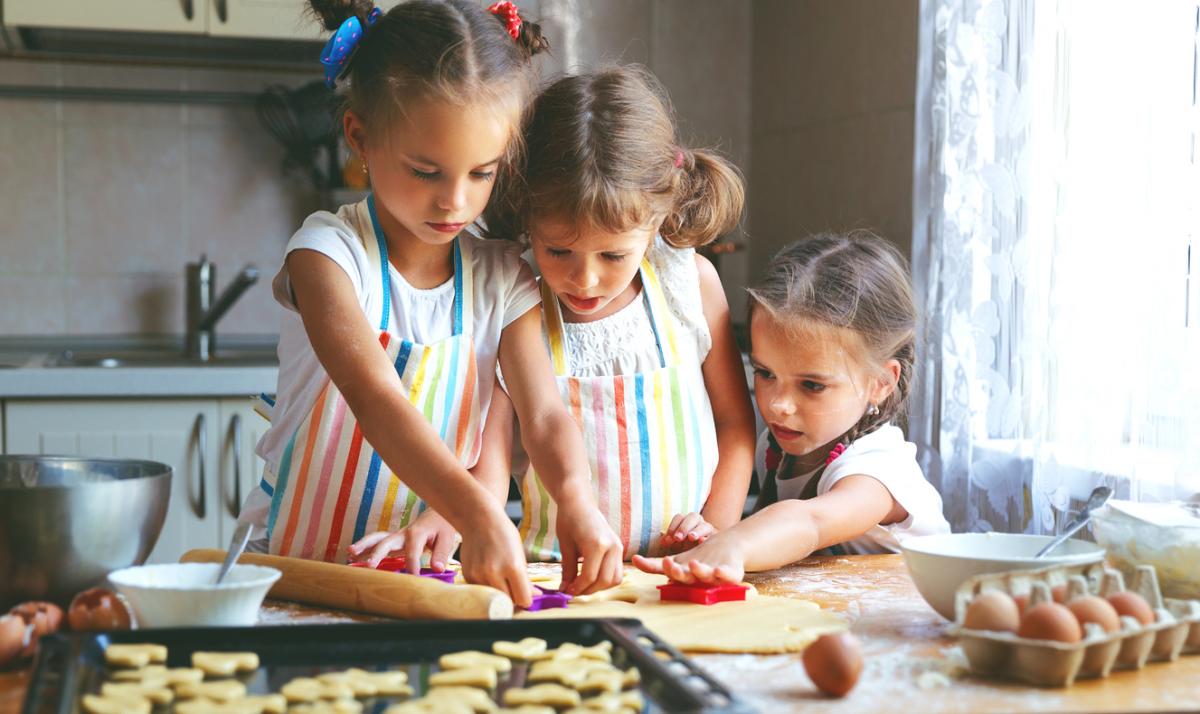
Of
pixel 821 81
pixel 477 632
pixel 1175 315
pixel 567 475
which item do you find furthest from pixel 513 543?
pixel 821 81

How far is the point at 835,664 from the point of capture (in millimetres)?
701

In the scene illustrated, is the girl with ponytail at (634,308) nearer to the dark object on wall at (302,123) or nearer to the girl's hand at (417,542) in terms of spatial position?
the girl's hand at (417,542)

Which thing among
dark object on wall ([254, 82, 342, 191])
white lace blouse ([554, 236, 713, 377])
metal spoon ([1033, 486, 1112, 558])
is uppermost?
dark object on wall ([254, 82, 342, 191])

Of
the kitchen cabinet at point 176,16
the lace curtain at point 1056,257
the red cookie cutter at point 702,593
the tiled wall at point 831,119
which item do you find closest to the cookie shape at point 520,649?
the red cookie cutter at point 702,593

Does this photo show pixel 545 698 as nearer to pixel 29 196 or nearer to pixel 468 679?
pixel 468 679

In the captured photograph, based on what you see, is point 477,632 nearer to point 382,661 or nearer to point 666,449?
point 382,661

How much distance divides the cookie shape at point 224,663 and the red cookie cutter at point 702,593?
36 centimetres

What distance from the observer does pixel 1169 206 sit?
4.58ft

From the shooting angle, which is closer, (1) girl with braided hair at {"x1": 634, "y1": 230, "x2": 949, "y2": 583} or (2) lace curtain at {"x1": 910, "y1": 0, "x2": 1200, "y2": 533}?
(1) girl with braided hair at {"x1": 634, "y1": 230, "x2": 949, "y2": 583}

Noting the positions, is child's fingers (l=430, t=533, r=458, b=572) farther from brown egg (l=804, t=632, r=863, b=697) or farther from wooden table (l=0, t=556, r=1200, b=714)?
brown egg (l=804, t=632, r=863, b=697)

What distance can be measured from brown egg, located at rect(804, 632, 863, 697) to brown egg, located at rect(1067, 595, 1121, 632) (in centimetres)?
16

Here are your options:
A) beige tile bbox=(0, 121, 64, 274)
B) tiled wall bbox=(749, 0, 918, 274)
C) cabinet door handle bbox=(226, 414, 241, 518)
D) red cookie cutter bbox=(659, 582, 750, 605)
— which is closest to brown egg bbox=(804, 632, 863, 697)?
red cookie cutter bbox=(659, 582, 750, 605)

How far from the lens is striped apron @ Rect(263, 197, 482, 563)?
1217 mm

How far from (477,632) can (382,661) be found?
7 centimetres
